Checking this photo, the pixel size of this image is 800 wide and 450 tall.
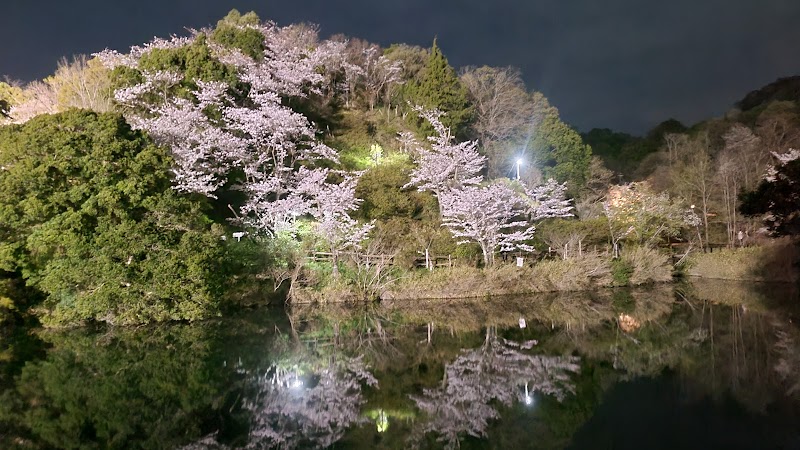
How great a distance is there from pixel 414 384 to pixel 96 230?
10.7 meters

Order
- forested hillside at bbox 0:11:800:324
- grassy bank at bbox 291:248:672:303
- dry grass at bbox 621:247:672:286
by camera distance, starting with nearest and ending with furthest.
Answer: forested hillside at bbox 0:11:800:324
grassy bank at bbox 291:248:672:303
dry grass at bbox 621:247:672:286

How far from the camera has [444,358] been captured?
11.2 meters

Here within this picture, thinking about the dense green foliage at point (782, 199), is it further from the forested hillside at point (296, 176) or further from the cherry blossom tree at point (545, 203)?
the cherry blossom tree at point (545, 203)

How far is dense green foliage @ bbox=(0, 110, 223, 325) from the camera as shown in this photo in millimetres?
15039

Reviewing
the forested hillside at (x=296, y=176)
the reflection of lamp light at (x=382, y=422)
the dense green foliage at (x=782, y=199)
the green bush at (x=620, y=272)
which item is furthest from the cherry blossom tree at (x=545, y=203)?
the reflection of lamp light at (x=382, y=422)

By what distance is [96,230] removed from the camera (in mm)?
15281

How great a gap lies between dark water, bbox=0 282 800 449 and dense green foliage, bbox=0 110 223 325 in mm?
973

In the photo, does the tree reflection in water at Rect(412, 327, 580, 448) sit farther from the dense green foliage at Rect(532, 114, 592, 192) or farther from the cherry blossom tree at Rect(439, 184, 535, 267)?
the dense green foliage at Rect(532, 114, 592, 192)

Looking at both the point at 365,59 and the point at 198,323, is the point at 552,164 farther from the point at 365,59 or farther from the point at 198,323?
the point at 198,323

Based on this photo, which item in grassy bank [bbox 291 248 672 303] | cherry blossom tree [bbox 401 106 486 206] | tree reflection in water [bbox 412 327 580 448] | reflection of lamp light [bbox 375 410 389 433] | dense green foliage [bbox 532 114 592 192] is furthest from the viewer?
dense green foliage [bbox 532 114 592 192]


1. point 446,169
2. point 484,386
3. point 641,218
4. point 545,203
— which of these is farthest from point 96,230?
point 641,218

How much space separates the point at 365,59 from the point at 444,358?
3315 centimetres

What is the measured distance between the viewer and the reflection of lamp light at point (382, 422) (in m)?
7.37

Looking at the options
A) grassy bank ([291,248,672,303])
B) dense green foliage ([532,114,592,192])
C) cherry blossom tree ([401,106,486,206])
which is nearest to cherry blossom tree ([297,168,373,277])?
grassy bank ([291,248,672,303])
